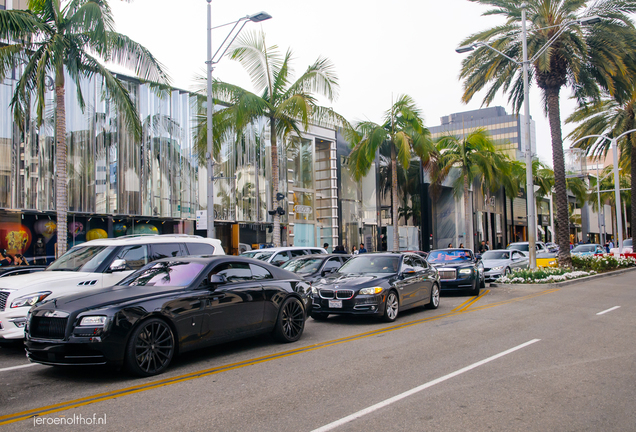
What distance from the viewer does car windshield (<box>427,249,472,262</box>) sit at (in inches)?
715

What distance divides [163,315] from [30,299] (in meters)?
3.01

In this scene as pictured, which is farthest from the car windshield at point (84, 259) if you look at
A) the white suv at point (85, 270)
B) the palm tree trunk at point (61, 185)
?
the palm tree trunk at point (61, 185)

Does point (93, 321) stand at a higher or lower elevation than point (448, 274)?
higher

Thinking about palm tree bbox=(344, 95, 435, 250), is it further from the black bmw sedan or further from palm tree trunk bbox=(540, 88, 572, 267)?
the black bmw sedan

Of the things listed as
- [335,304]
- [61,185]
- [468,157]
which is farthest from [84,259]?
[468,157]

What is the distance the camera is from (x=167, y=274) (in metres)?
8.02

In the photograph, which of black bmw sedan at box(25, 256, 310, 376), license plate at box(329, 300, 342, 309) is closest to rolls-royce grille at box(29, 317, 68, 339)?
black bmw sedan at box(25, 256, 310, 376)

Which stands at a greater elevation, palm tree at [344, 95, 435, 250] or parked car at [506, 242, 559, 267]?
palm tree at [344, 95, 435, 250]

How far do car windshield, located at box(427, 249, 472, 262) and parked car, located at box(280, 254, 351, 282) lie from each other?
483cm

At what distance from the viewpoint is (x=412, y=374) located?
6.73 meters

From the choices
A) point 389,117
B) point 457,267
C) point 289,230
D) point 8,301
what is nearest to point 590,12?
point 389,117

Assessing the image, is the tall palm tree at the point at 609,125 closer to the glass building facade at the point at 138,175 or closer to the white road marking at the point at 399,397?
the glass building facade at the point at 138,175

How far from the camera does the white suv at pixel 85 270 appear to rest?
838 cm

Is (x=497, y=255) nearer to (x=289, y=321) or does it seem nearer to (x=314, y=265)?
(x=314, y=265)
